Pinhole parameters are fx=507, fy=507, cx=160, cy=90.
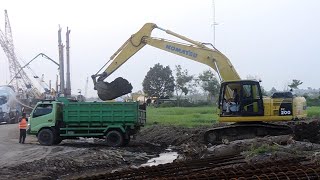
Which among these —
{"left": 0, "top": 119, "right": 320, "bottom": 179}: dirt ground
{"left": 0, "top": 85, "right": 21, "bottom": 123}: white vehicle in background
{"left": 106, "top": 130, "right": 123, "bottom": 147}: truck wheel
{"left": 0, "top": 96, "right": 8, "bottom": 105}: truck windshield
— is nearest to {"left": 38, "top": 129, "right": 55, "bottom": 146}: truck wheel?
{"left": 0, "top": 119, "right": 320, "bottom": 179}: dirt ground

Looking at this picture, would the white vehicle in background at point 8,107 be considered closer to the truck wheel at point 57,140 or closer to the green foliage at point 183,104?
the truck wheel at point 57,140

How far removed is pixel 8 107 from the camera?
147 ft

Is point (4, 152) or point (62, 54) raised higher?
point (62, 54)

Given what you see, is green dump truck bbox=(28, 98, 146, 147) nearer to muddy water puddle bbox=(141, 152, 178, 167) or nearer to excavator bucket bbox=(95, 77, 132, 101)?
excavator bucket bbox=(95, 77, 132, 101)

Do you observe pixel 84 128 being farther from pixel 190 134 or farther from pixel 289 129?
pixel 289 129

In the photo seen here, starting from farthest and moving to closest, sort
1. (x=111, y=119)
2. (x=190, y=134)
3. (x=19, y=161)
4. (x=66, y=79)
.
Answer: (x=66, y=79) < (x=190, y=134) < (x=111, y=119) < (x=19, y=161)

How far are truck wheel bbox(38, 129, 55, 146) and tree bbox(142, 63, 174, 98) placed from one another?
219 feet

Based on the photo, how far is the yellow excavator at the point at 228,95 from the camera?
2055 cm

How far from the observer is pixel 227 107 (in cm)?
2069

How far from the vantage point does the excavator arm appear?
72.8 ft

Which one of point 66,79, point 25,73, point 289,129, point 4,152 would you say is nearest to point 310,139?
point 289,129

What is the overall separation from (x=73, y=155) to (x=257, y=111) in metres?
7.62

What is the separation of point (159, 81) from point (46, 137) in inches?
2691

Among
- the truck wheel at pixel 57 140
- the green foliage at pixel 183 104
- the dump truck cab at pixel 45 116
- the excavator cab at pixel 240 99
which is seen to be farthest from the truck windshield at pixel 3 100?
the excavator cab at pixel 240 99
